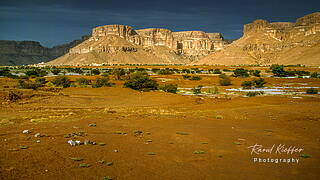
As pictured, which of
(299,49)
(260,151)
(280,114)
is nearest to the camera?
(260,151)

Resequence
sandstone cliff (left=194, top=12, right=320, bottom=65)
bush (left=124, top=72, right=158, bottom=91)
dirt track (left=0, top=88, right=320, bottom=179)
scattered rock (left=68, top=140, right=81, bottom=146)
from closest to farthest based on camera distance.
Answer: dirt track (left=0, top=88, right=320, bottom=179)
scattered rock (left=68, top=140, right=81, bottom=146)
bush (left=124, top=72, right=158, bottom=91)
sandstone cliff (left=194, top=12, right=320, bottom=65)

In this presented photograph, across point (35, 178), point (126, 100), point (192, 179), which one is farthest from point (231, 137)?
point (126, 100)

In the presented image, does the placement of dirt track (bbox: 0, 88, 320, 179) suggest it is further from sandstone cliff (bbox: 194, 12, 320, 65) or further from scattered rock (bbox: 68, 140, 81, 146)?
sandstone cliff (bbox: 194, 12, 320, 65)

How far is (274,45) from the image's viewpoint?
533ft

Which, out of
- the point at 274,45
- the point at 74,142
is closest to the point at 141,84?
the point at 74,142

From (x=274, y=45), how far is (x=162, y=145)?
168951 mm

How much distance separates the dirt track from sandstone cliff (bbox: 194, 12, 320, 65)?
129 m

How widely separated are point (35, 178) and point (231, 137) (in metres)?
7.91

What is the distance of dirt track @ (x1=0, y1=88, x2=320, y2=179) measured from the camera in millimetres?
7598

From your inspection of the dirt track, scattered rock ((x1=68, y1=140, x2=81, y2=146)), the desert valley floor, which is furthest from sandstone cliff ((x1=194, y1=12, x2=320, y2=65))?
scattered rock ((x1=68, y1=140, x2=81, y2=146))

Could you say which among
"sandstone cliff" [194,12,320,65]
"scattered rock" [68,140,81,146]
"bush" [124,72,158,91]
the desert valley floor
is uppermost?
"sandstone cliff" [194,12,320,65]

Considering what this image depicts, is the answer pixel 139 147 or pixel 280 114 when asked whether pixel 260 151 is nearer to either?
pixel 139 147

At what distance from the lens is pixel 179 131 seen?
42.4ft

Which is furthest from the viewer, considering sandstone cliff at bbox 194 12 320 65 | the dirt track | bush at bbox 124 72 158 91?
sandstone cliff at bbox 194 12 320 65
